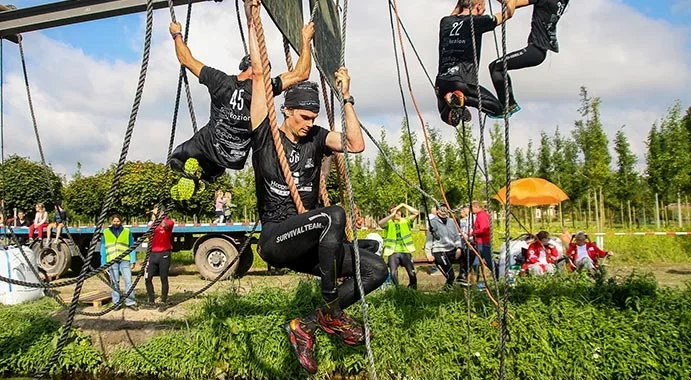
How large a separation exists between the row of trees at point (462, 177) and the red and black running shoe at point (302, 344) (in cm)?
1256

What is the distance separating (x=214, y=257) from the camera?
12555 mm

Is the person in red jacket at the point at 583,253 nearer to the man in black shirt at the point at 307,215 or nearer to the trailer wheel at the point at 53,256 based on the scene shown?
the man in black shirt at the point at 307,215

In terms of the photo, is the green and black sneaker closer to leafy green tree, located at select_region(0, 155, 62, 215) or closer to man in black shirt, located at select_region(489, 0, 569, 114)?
man in black shirt, located at select_region(489, 0, 569, 114)

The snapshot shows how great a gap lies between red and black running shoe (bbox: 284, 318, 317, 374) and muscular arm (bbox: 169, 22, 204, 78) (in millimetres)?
2195

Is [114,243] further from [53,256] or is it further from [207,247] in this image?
[53,256]

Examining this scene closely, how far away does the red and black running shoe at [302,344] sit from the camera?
11.9ft

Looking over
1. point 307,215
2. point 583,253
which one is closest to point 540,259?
point 583,253

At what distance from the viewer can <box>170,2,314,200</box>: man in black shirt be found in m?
4.82

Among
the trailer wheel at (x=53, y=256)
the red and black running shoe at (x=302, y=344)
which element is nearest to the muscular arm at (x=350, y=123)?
the red and black running shoe at (x=302, y=344)

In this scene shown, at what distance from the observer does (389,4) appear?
591cm

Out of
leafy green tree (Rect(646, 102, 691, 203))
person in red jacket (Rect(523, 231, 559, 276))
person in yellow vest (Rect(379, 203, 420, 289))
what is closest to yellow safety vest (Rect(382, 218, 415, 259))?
person in yellow vest (Rect(379, 203, 420, 289))

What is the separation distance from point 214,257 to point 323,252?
9.64 m

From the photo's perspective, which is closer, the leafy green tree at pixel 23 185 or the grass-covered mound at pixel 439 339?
the grass-covered mound at pixel 439 339

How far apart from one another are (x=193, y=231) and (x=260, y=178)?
9579 mm
